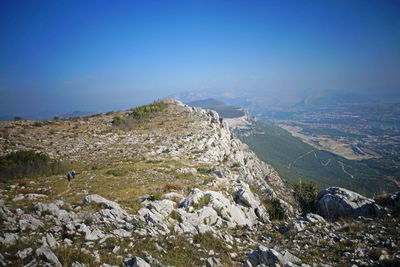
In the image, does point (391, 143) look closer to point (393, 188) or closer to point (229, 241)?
point (393, 188)

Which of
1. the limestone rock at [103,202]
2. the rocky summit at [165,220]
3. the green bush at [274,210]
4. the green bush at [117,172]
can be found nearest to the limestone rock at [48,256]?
the rocky summit at [165,220]

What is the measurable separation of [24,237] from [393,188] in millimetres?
154640

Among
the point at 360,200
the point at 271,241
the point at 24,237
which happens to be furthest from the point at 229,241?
the point at 360,200

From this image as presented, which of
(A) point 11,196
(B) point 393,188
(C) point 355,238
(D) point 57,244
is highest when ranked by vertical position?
(D) point 57,244

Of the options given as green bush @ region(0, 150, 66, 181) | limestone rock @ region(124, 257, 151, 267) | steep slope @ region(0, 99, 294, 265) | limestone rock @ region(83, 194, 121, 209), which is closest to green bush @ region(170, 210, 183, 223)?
steep slope @ region(0, 99, 294, 265)

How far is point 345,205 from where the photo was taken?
48.9ft

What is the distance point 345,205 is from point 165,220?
16.1 metres

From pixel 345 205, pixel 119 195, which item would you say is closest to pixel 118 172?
pixel 119 195

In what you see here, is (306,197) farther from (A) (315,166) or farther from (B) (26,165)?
(A) (315,166)

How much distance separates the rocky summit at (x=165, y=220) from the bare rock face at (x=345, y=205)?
0.08 meters

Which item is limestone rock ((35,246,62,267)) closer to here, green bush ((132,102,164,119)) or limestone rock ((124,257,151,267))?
limestone rock ((124,257,151,267))

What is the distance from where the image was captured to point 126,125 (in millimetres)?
49719

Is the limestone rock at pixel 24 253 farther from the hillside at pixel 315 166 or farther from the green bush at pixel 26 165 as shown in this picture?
the hillside at pixel 315 166

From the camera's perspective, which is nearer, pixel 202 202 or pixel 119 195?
pixel 202 202
